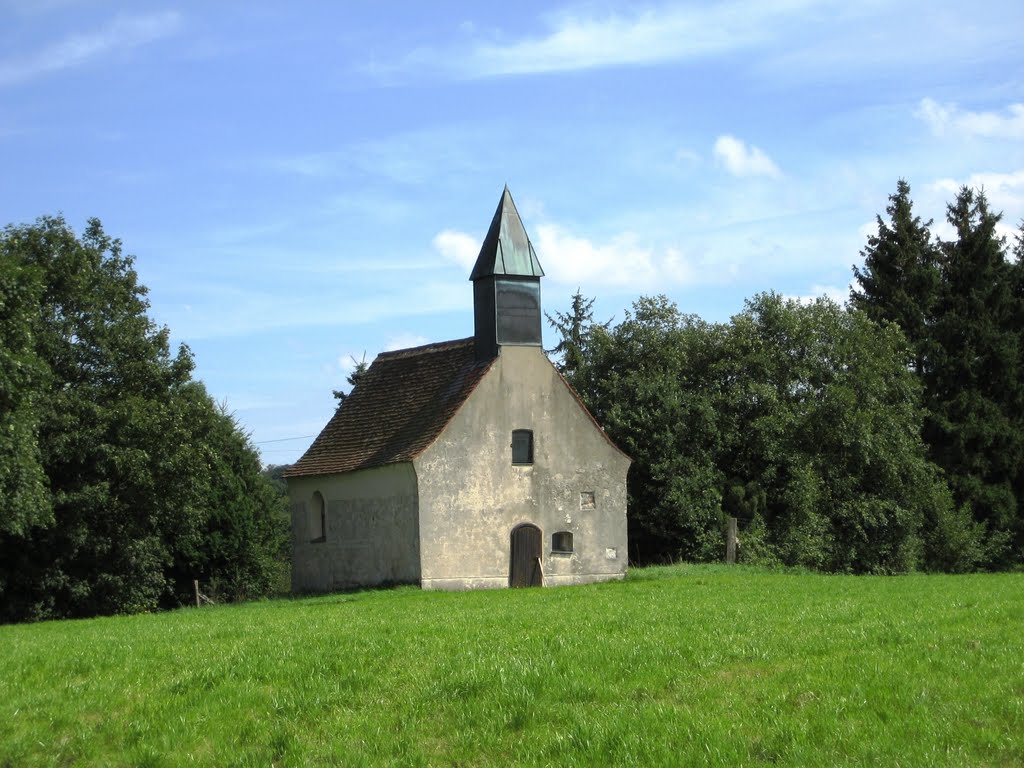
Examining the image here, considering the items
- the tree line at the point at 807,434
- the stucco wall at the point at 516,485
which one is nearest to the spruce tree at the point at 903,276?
the tree line at the point at 807,434

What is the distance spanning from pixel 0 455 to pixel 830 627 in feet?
71.1

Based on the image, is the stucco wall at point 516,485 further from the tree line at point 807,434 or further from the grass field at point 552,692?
the grass field at point 552,692

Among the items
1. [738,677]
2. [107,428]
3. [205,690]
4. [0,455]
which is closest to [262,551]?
[107,428]

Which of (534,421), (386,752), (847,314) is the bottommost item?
(386,752)

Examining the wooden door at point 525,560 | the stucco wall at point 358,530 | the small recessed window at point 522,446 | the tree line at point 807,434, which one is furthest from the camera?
the tree line at point 807,434

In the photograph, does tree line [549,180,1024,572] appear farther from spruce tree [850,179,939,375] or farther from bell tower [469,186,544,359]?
bell tower [469,186,544,359]

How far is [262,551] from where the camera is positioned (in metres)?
56.1

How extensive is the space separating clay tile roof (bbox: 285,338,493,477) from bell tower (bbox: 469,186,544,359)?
111cm

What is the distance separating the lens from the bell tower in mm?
37625

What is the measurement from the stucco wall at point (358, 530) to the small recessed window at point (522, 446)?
366 centimetres

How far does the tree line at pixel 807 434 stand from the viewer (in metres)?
44.7

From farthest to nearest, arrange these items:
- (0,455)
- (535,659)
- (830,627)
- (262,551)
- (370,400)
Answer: (262,551) < (370,400) < (0,455) < (830,627) < (535,659)

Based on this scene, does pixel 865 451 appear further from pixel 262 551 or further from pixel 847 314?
pixel 262 551

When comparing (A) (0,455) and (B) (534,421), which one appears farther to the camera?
(B) (534,421)
